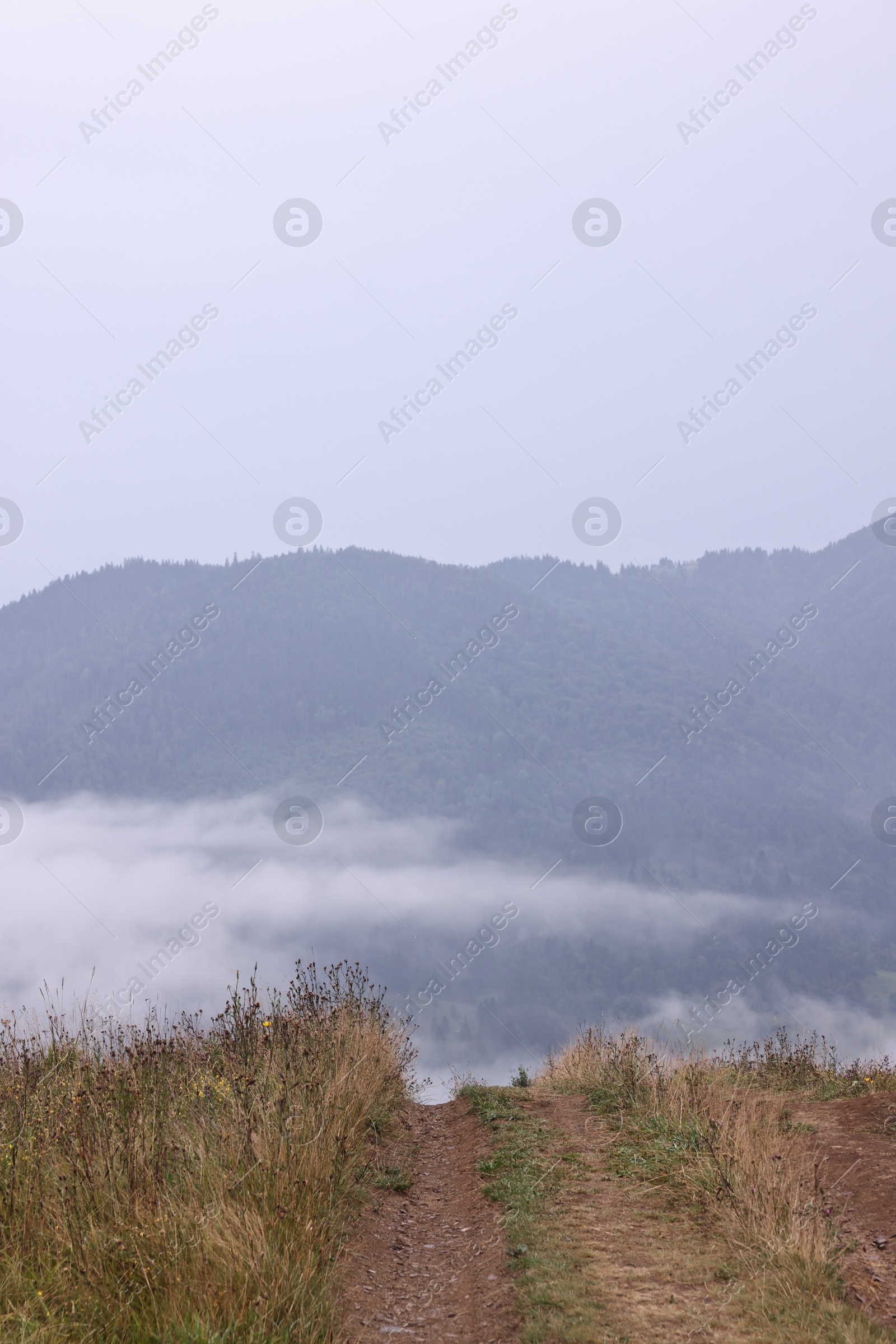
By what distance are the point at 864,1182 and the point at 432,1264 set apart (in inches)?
127

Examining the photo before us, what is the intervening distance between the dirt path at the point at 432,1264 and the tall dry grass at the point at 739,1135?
4.06 ft

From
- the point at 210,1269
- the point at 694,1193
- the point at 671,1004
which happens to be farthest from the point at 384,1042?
the point at 671,1004

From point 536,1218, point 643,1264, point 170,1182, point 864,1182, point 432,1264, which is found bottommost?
point 864,1182

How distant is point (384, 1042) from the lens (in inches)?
390

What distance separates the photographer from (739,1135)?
6.12 meters

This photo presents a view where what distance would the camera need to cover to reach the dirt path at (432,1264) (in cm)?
433

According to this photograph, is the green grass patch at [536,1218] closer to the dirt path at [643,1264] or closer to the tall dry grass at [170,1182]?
the dirt path at [643,1264]

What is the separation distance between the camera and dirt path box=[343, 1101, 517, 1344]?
4332mm

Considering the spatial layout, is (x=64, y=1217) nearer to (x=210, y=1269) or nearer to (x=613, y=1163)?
(x=210, y=1269)

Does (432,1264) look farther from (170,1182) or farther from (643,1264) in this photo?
(170,1182)

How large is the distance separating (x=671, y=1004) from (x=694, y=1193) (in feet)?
489

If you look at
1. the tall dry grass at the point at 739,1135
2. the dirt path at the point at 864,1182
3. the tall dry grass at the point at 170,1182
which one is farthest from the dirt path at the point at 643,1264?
the tall dry grass at the point at 170,1182

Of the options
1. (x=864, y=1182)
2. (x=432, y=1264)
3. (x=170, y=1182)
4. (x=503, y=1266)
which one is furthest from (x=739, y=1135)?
(x=170, y=1182)

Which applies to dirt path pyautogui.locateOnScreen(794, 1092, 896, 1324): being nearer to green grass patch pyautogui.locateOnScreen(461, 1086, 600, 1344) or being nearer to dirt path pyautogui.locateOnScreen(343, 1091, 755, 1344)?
dirt path pyautogui.locateOnScreen(343, 1091, 755, 1344)
